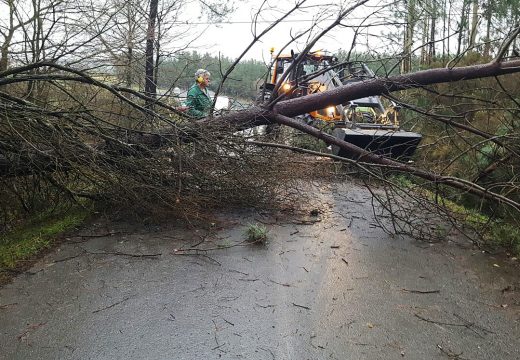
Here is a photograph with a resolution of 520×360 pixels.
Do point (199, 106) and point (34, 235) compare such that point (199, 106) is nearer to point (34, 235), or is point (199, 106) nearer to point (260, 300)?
point (34, 235)

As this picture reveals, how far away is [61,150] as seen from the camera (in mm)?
4090

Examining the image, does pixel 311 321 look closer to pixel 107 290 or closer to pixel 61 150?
pixel 107 290

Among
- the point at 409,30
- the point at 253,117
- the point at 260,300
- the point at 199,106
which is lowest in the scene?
the point at 260,300

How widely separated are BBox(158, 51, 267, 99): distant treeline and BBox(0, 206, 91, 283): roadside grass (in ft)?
7.07

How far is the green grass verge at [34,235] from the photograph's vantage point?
400cm

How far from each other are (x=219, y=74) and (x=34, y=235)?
351 centimetres

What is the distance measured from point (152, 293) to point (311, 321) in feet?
4.43

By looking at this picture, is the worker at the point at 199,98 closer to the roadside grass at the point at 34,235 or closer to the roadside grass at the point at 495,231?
the roadside grass at the point at 34,235

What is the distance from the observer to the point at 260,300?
340 cm

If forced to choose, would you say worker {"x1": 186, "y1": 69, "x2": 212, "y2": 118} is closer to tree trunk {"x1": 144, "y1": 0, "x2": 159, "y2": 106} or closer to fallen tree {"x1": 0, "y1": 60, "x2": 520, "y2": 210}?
fallen tree {"x1": 0, "y1": 60, "x2": 520, "y2": 210}

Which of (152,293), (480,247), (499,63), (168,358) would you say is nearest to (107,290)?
(152,293)

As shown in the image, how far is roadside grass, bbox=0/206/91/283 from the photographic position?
3949mm

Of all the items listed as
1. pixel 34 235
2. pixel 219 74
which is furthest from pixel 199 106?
pixel 34 235

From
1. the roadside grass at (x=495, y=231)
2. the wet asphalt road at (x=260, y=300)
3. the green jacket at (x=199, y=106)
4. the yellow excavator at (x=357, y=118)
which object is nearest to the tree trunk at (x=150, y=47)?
the green jacket at (x=199, y=106)
